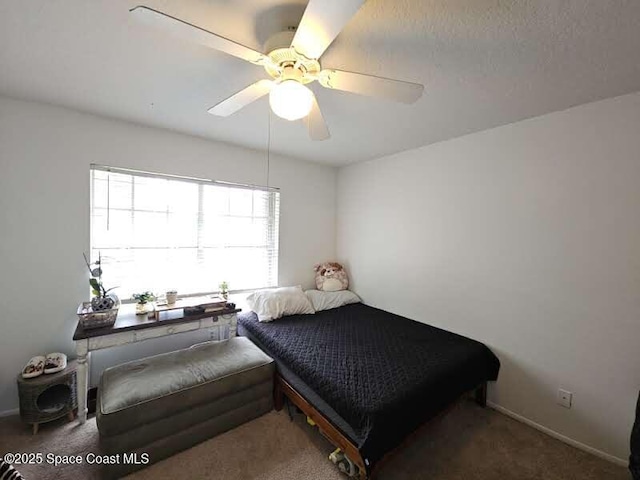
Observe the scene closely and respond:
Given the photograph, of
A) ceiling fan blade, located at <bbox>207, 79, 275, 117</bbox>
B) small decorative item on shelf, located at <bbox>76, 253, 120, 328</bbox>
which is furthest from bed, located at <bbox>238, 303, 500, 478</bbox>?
ceiling fan blade, located at <bbox>207, 79, 275, 117</bbox>

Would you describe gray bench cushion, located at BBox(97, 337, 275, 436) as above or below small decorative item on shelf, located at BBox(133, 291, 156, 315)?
below

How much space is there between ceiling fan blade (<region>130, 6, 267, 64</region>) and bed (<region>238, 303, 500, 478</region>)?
5.82 feet

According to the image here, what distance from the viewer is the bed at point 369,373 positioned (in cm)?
140

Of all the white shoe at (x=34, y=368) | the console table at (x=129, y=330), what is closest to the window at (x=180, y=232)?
the console table at (x=129, y=330)

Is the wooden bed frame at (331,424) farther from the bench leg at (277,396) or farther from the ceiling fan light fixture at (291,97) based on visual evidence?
the ceiling fan light fixture at (291,97)

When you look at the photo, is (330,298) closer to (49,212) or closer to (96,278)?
(96,278)

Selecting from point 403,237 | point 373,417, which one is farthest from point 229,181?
point 373,417

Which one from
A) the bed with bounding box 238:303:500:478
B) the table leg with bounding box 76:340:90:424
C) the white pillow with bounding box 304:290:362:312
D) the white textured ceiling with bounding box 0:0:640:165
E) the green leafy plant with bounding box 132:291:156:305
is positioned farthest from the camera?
the white pillow with bounding box 304:290:362:312

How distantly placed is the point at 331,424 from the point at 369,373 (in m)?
0.37

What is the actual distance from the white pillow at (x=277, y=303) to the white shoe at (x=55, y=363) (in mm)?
1429

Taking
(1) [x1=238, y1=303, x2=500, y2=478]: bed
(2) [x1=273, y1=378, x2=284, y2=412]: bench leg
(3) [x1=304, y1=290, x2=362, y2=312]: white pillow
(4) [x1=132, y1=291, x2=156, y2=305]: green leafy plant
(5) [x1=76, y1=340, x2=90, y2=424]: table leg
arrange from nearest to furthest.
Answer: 1. (1) [x1=238, y1=303, x2=500, y2=478]: bed
2. (5) [x1=76, y1=340, x2=90, y2=424]: table leg
3. (2) [x1=273, y1=378, x2=284, y2=412]: bench leg
4. (4) [x1=132, y1=291, x2=156, y2=305]: green leafy plant
5. (3) [x1=304, y1=290, x2=362, y2=312]: white pillow

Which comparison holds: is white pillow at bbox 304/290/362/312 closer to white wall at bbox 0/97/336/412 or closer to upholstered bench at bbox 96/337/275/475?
upholstered bench at bbox 96/337/275/475

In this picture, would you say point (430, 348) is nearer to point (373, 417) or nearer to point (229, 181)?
point (373, 417)

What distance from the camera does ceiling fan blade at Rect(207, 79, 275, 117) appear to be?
1.30 m
